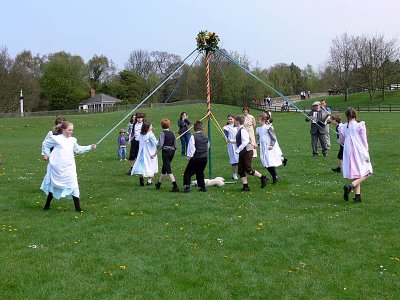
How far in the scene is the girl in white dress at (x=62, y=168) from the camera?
962cm

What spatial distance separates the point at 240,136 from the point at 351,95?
75.2 meters

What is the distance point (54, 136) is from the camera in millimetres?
Answer: 9758

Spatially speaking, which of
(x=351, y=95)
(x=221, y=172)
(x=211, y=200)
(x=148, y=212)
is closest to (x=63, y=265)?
(x=148, y=212)

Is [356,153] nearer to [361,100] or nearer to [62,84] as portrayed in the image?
[361,100]

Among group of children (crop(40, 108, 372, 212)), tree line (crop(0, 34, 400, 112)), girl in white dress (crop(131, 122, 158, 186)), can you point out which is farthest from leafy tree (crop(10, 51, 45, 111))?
girl in white dress (crop(131, 122, 158, 186))

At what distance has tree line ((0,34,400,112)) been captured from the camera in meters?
59.4

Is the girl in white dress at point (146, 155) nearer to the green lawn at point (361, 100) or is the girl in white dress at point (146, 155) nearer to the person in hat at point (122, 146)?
the person in hat at point (122, 146)

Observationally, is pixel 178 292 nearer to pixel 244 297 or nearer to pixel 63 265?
pixel 244 297

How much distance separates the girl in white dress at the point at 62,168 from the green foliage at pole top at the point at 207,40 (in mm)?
4561

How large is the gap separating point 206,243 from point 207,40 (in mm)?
6715

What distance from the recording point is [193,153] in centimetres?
1136

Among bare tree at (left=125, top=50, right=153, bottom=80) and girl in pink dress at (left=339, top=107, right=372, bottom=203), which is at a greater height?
bare tree at (left=125, top=50, right=153, bottom=80)

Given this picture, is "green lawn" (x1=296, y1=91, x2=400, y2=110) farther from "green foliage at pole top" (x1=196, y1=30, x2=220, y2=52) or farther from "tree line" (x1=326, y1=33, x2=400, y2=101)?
"green foliage at pole top" (x1=196, y1=30, x2=220, y2=52)

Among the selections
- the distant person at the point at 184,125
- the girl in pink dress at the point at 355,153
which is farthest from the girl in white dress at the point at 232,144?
the distant person at the point at 184,125
